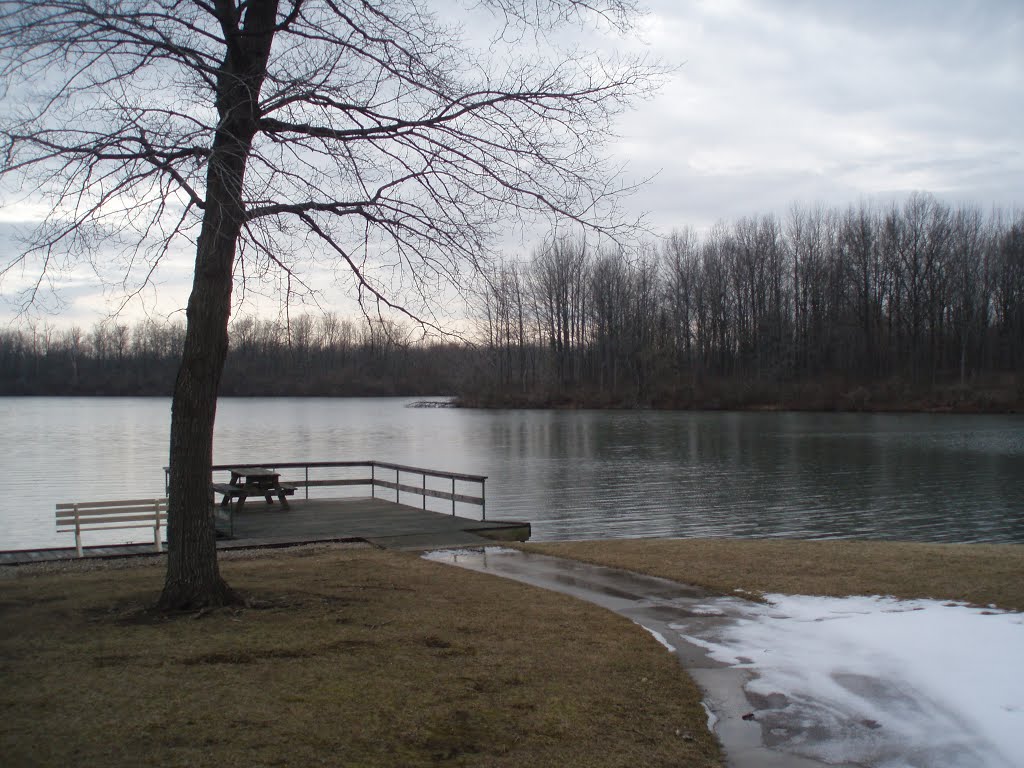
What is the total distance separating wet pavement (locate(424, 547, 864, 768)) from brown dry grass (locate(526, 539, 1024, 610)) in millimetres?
578

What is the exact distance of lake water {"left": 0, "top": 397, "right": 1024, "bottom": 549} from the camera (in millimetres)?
20406

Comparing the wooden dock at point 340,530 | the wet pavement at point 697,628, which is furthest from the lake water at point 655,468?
the wet pavement at point 697,628

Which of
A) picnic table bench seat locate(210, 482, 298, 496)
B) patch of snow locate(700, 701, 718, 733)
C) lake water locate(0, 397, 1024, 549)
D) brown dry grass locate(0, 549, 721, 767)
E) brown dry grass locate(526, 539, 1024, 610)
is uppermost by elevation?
picnic table bench seat locate(210, 482, 298, 496)

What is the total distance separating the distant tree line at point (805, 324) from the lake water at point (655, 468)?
18131mm

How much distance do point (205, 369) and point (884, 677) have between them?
6.15 m

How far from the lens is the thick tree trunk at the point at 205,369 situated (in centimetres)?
760

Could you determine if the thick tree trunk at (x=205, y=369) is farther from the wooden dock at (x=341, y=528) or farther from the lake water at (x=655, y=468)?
the lake water at (x=655, y=468)

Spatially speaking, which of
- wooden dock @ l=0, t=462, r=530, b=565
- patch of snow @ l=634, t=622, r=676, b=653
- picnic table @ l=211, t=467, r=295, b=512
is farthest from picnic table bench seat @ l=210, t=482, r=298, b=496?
patch of snow @ l=634, t=622, r=676, b=653

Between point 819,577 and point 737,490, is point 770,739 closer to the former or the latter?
point 819,577

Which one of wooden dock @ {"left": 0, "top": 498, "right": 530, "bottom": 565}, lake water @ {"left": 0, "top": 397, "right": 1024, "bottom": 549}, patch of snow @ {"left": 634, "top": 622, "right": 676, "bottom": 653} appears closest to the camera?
patch of snow @ {"left": 634, "top": 622, "right": 676, "bottom": 653}

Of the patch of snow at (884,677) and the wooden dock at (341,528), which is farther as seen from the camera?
the wooden dock at (341,528)

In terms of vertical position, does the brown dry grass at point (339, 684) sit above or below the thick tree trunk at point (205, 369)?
below

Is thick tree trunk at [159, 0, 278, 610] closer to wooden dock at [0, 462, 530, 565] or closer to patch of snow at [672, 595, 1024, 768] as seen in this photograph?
patch of snow at [672, 595, 1024, 768]

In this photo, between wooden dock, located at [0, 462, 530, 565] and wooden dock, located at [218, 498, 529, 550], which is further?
wooden dock, located at [218, 498, 529, 550]
